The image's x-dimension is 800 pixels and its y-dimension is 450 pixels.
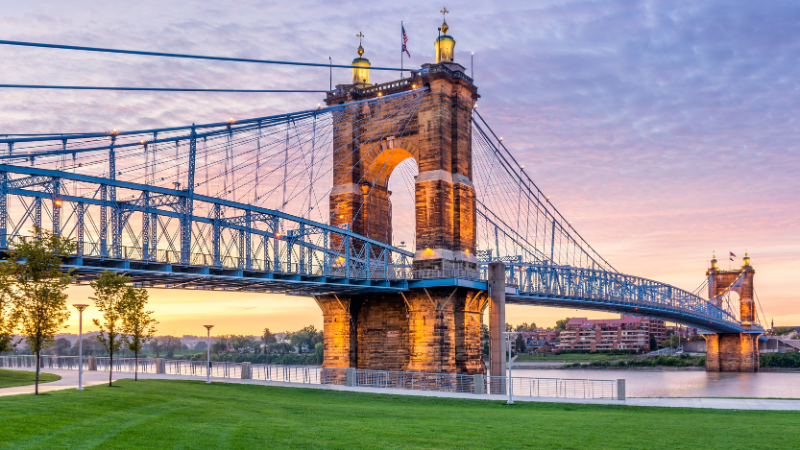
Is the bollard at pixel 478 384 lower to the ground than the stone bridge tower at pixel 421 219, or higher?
→ lower

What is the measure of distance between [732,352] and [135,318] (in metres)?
122

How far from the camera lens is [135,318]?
122 ft

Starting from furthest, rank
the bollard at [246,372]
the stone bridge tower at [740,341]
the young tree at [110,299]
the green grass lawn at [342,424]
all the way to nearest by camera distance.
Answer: the stone bridge tower at [740,341] → the bollard at [246,372] → the young tree at [110,299] → the green grass lawn at [342,424]

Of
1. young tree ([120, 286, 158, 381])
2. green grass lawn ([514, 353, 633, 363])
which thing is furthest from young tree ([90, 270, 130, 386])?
green grass lawn ([514, 353, 633, 363])

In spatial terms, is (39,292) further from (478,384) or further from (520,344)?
(520,344)

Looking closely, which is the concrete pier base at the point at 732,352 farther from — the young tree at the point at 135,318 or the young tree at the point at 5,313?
the young tree at the point at 5,313

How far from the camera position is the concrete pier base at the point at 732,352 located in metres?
127

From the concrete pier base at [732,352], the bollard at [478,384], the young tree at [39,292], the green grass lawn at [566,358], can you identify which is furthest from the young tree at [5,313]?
the green grass lawn at [566,358]

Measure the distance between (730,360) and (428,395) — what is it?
111m

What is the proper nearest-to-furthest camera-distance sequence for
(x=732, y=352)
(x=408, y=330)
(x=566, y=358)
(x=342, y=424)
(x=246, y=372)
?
1. (x=342, y=424)
2. (x=246, y=372)
3. (x=408, y=330)
4. (x=732, y=352)
5. (x=566, y=358)

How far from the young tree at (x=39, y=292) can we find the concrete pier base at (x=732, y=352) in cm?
12468

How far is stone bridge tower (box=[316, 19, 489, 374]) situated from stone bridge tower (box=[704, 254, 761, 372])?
90548 millimetres

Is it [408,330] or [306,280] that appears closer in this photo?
[306,280]

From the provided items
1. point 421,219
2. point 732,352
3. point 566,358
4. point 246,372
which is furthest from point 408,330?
point 566,358
